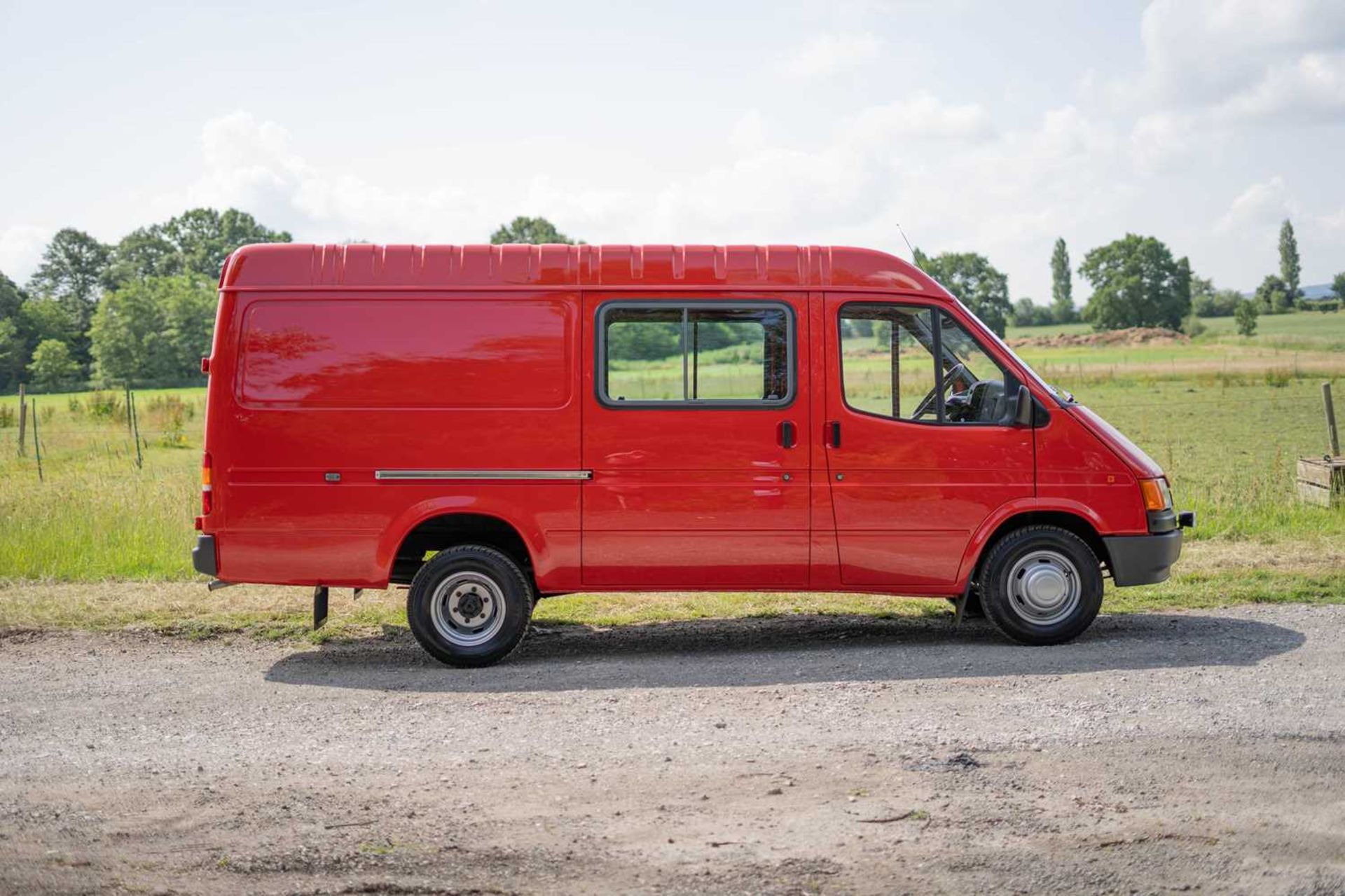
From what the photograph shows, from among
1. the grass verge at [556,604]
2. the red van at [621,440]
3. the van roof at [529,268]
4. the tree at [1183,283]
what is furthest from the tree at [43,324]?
the tree at [1183,283]

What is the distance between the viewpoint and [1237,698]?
21.7 feet

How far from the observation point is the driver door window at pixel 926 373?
8.08 meters

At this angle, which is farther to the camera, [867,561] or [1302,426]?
[1302,426]

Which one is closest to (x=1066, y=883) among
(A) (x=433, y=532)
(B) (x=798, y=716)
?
(B) (x=798, y=716)

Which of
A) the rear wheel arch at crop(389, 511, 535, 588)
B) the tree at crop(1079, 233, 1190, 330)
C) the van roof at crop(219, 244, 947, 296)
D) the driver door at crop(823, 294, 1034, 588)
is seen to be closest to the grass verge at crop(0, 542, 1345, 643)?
the rear wheel arch at crop(389, 511, 535, 588)

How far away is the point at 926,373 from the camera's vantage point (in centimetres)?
827

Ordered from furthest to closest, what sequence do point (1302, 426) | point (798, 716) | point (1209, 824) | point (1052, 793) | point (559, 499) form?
point (1302, 426) → point (559, 499) → point (798, 716) → point (1052, 793) → point (1209, 824)

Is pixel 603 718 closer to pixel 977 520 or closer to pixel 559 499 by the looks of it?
pixel 559 499

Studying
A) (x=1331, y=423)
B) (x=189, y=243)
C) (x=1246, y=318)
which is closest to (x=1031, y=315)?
(x=1246, y=318)

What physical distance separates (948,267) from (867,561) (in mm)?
105143

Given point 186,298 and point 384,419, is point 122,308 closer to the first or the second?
point 186,298

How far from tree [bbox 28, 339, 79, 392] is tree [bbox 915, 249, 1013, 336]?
65907 millimetres

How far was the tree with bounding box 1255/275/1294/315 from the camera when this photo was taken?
120375mm

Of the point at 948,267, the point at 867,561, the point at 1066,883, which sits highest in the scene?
the point at 948,267
